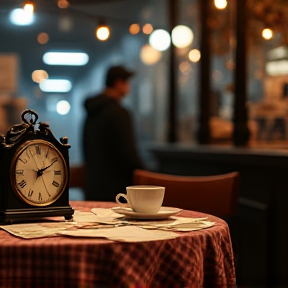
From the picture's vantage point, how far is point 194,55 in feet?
23.6

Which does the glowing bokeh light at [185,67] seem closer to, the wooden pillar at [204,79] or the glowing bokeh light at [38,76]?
the wooden pillar at [204,79]

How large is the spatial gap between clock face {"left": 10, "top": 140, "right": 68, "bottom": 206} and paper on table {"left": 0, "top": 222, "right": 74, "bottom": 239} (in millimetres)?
88

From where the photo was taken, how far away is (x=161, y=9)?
8.83 meters

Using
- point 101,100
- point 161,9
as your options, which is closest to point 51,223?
point 101,100

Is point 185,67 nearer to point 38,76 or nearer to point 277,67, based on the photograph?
point 277,67

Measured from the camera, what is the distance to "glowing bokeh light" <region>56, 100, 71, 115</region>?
35.8ft

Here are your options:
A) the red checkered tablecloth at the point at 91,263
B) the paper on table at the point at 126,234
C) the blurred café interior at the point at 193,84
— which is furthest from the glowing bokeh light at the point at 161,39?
the red checkered tablecloth at the point at 91,263

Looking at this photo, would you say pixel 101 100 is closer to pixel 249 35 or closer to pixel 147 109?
pixel 249 35

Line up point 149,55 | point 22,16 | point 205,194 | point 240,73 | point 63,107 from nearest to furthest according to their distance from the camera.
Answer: point 205,194, point 22,16, point 240,73, point 149,55, point 63,107

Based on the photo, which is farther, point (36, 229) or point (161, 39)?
point (161, 39)

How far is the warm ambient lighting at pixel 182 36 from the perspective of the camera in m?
7.33

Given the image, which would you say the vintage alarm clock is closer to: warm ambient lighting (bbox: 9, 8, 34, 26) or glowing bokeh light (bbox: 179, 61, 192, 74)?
warm ambient lighting (bbox: 9, 8, 34, 26)

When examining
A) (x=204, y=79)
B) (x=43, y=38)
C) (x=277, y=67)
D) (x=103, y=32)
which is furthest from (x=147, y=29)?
(x=103, y=32)

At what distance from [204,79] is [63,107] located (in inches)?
179
